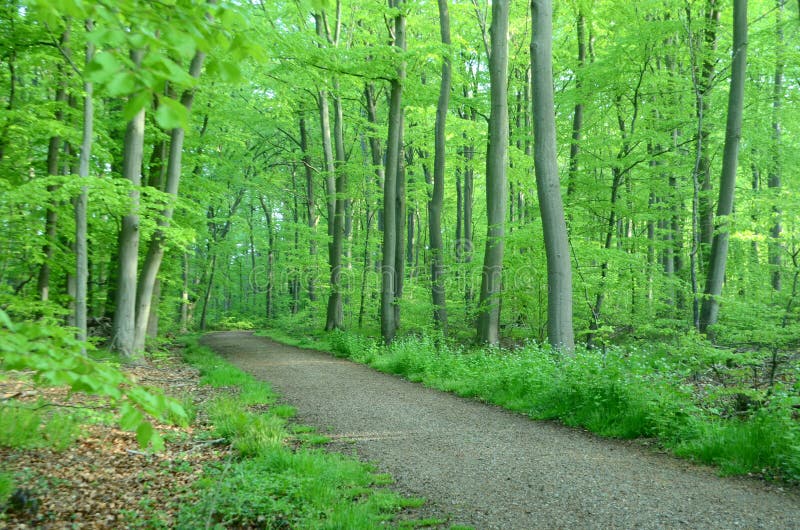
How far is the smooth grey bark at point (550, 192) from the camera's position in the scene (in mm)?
8273

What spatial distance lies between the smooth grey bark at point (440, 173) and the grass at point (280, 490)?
340 inches

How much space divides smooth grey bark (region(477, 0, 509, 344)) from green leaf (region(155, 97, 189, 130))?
32.7 feet

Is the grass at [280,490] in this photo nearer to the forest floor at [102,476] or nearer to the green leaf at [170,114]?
the forest floor at [102,476]

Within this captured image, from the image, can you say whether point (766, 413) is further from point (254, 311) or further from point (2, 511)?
point (254, 311)

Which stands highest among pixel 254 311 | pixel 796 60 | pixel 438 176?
pixel 796 60

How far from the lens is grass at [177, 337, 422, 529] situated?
11.4 ft

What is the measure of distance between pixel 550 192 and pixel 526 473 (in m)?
5.41

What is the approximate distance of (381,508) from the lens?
381 centimetres

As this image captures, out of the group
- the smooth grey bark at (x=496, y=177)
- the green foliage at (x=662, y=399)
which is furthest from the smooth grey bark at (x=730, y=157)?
the smooth grey bark at (x=496, y=177)

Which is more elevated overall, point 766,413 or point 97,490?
point 766,413

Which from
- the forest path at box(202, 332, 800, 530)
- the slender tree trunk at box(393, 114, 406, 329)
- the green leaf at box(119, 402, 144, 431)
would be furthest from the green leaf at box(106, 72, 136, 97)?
the slender tree trunk at box(393, 114, 406, 329)

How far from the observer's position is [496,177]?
1193 centimetres

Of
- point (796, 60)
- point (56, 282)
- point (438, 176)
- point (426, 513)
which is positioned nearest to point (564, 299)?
point (426, 513)

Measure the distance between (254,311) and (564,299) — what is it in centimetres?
3538
